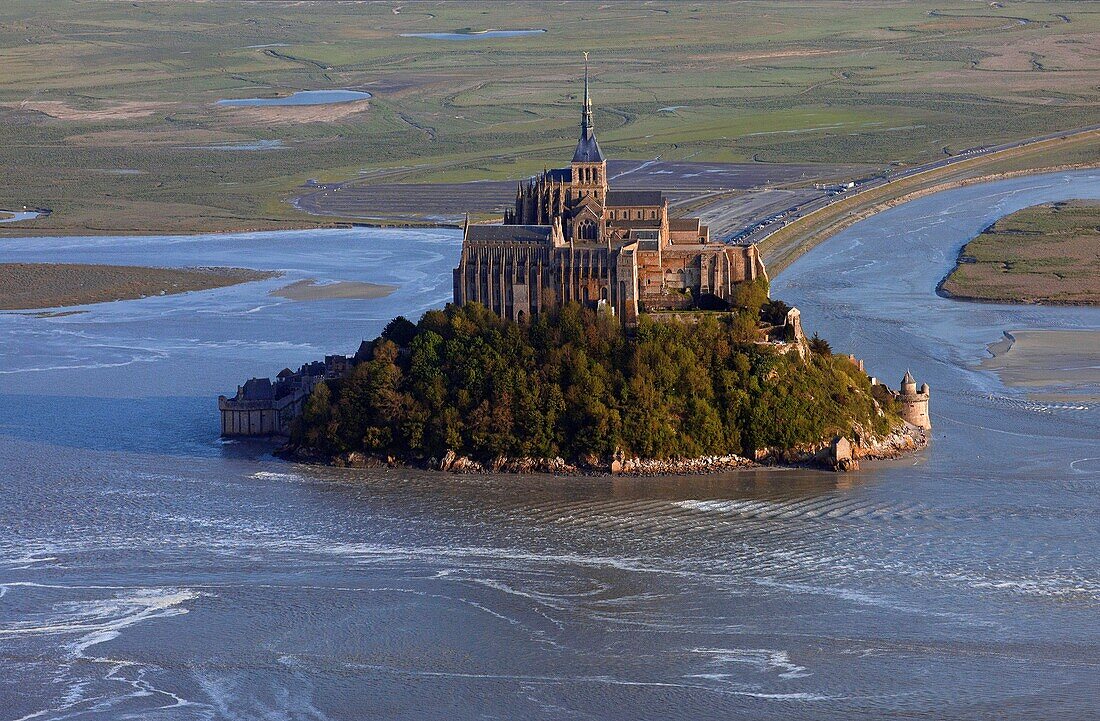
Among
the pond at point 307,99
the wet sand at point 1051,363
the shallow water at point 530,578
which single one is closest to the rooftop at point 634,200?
the shallow water at point 530,578

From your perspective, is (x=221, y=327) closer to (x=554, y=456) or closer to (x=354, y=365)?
(x=354, y=365)

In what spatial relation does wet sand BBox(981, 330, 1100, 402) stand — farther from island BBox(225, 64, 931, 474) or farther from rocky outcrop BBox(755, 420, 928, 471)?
rocky outcrop BBox(755, 420, 928, 471)

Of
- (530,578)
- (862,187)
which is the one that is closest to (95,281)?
(530,578)

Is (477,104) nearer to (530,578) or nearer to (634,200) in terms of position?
(634,200)

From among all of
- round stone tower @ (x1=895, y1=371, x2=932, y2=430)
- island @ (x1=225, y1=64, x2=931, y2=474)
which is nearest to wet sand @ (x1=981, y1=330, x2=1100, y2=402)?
round stone tower @ (x1=895, y1=371, x2=932, y2=430)

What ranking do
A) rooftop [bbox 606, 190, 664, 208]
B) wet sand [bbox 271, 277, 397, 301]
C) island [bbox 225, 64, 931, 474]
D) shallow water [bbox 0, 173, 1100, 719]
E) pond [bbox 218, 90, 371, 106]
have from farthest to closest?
1. pond [bbox 218, 90, 371, 106]
2. wet sand [bbox 271, 277, 397, 301]
3. rooftop [bbox 606, 190, 664, 208]
4. island [bbox 225, 64, 931, 474]
5. shallow water [bbox 0, 173, 1100, 719]

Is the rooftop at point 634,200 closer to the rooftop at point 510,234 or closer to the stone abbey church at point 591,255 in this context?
the stone abbey church at point 591,255
